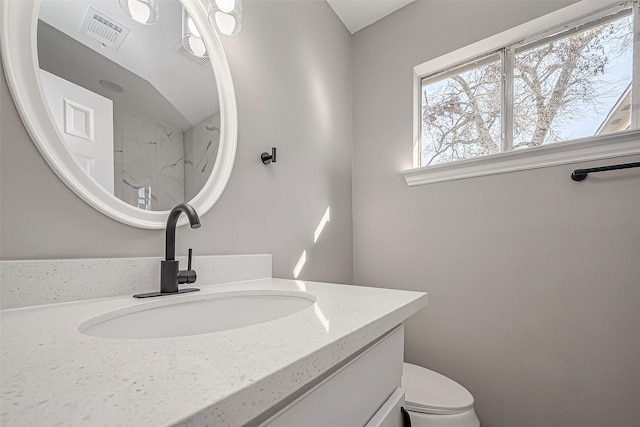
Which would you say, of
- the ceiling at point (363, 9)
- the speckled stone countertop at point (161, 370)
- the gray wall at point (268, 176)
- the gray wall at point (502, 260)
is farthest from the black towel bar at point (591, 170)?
the ceiling at point (363, 9)

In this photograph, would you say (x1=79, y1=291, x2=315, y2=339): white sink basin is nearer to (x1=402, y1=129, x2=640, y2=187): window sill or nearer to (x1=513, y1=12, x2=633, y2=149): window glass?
(x1=402, y1=129, x2=640, y2=187): window sill

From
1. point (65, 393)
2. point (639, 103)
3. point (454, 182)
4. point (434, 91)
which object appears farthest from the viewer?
point (434, 91)

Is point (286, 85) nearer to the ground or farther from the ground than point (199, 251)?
farther from the ground

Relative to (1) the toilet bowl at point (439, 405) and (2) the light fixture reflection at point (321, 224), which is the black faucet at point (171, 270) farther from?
(1) the toilet bowl at point (439, 405)

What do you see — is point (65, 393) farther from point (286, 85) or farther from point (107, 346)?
point (286, 85)

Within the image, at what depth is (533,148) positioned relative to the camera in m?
1.19

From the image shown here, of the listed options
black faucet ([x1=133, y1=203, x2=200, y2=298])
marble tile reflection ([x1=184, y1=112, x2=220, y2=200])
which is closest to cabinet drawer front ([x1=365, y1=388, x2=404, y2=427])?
black faucet ([x1=133, y1=203, x2=200, y2=298])

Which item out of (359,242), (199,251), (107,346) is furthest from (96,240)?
(359,242)

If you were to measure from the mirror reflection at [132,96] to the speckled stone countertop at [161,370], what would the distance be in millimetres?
384

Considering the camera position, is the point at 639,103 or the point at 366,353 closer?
the point at 366,353

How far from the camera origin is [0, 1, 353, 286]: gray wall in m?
0.55

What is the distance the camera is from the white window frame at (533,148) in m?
1.08

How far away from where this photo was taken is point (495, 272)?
1.28 m

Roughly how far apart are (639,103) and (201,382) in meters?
1.77
